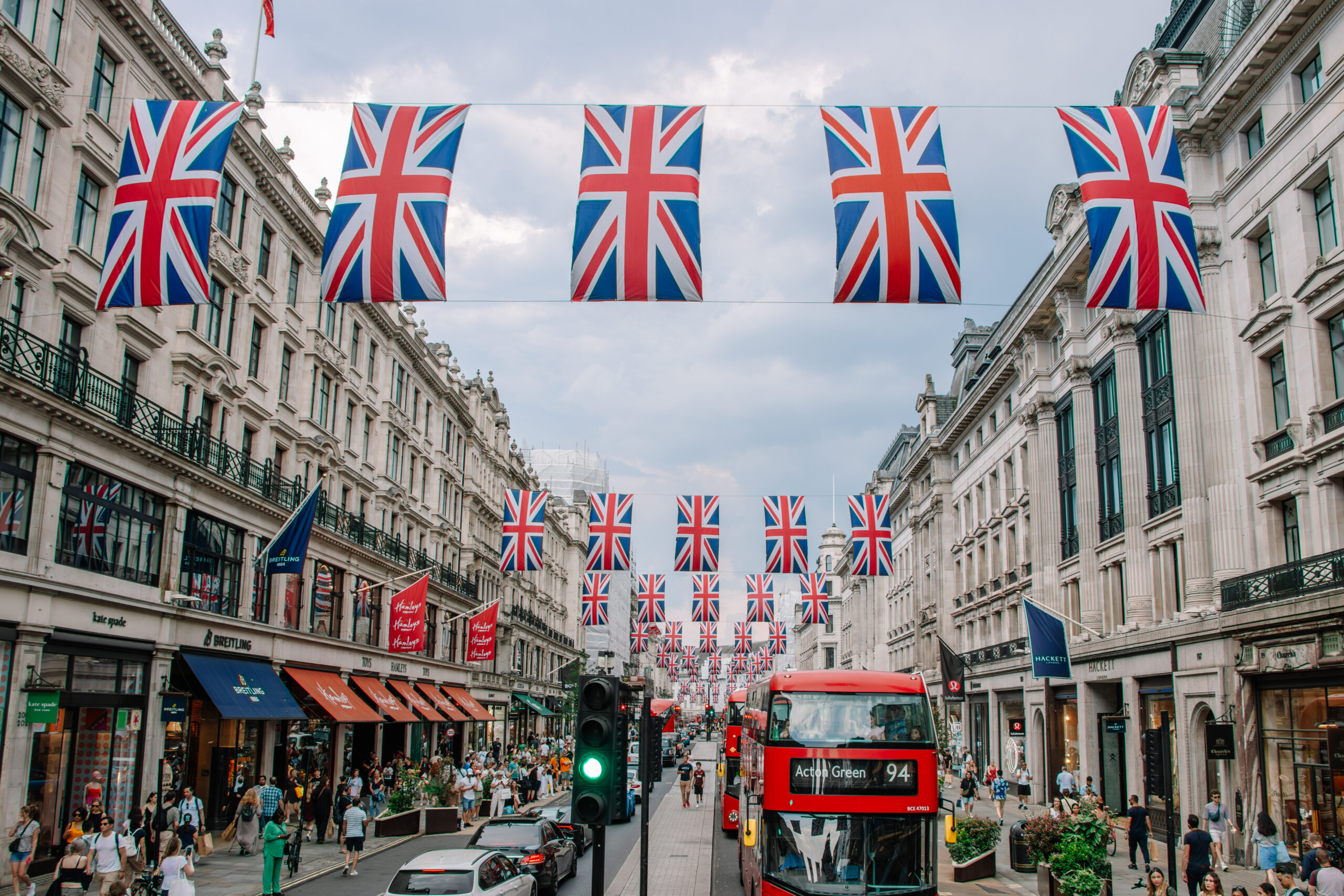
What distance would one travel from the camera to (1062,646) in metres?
34.9

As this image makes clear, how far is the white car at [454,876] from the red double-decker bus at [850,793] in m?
4.12

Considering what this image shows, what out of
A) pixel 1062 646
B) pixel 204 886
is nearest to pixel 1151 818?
pixel 1062 646

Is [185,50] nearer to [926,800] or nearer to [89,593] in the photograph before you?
[89,593]

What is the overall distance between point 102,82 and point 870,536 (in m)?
28.0

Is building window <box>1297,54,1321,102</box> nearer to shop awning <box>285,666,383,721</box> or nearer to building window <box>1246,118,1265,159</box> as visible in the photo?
building window <box>1246,118,1265,159</box>

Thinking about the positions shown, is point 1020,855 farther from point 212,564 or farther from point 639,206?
point 212,564

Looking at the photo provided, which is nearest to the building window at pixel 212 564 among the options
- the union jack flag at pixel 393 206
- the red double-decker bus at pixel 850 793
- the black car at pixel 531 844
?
the black car at pixel 531 844

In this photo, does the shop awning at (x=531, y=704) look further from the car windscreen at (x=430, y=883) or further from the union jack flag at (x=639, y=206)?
the union jack flag at (x=639, y=206)

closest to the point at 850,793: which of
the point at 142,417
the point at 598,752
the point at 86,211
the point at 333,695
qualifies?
the point at 598,752

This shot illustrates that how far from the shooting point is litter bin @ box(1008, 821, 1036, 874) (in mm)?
24469

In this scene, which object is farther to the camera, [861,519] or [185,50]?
[861,519]

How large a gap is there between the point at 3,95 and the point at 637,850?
23238 millimetres

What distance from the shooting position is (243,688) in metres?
29.7

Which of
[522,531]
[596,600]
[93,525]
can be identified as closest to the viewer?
[93,525]
